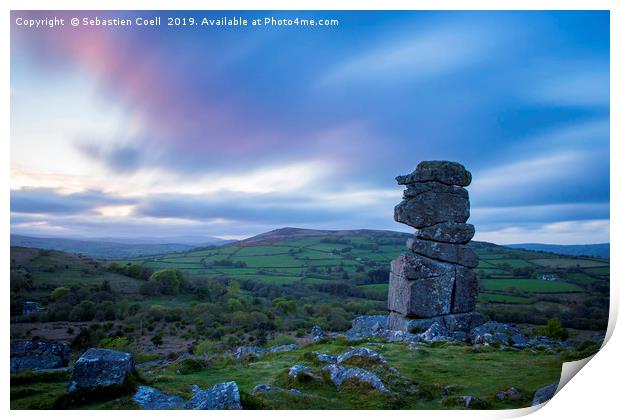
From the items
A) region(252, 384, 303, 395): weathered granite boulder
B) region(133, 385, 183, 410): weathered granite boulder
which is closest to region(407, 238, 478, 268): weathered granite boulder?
region(252, 384, 303, 395): weathered granite boulder

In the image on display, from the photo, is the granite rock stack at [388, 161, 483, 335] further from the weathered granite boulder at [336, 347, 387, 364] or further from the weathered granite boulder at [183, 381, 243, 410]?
the weathered granite boulder at [183, 381, 243, 410]

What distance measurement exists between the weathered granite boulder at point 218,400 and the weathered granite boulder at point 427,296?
12.1 metres

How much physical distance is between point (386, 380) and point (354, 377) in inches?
39.4

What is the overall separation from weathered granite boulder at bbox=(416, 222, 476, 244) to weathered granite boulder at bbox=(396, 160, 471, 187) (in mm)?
2172

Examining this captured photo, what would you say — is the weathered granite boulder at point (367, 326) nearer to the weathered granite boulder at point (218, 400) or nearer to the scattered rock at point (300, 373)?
the scattered rock at point (300, 373)

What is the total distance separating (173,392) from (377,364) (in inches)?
238

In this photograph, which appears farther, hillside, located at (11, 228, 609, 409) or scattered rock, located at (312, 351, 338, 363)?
scattered rock, located at (312, 351, 338, 363)

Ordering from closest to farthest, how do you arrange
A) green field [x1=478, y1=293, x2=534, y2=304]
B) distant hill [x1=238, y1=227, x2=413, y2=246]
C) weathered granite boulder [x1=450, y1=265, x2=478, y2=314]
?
weathered granite boulder [x1=450, y1=265, x2=478, y2=314] → green field [x1=478, y1=293, x2=534, y2=304] → distant hill [x1=238, y1=227, x2=413, y2=246]

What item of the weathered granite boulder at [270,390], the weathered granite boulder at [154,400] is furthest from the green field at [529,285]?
the weathered granite boulder at [154,400]

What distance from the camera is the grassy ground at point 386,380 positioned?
11.1 metres

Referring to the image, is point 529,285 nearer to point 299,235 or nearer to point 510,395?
point 510,395

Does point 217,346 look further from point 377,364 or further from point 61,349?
point 377,364

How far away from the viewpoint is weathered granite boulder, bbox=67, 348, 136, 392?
1085 cm

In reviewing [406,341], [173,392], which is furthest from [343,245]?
[173,392]
